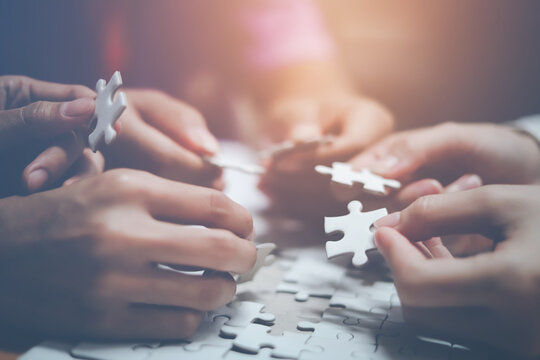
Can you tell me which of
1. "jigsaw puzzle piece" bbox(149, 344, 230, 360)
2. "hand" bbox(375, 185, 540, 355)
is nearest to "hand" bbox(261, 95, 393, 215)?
"hand" bbox(375, 185, 540, 355)

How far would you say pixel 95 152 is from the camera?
636mm

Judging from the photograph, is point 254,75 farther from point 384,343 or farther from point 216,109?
point 384,343

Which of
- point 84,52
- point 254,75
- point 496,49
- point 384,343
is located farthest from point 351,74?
point 384,343

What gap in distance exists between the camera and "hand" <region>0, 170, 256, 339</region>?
55cm

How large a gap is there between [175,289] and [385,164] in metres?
0.49

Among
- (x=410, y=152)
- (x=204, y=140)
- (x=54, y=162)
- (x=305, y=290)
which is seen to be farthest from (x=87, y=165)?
(x=410, y=152)

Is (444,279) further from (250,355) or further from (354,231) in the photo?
(250,355)

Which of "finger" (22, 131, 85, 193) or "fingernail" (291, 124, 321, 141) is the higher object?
"fingernail" (291, 124, 321, 141)

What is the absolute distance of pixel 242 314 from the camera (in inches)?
25.2

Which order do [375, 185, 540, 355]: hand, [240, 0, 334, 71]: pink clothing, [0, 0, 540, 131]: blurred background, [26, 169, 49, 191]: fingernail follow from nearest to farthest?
1. [375, 185, 540, 355]: hand
2. [26, 169, 49, 191]: fingernail
3. [0, 0, 540, 131]: blurred background
4. [240, 0, 334, 71]: pink clothing

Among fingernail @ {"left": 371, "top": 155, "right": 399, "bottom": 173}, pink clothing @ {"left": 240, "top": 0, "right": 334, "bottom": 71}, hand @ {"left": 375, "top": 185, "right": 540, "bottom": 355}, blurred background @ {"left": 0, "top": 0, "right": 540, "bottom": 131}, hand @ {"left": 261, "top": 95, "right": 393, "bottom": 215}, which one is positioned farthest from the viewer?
pink clothing @ {"left": 240, "top": 0, "right": 334, "bottom": 71}

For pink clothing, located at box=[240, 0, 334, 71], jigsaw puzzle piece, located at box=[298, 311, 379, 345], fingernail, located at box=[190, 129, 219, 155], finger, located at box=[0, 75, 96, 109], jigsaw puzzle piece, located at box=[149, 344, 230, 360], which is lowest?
jigsaw puzzle piece, located at box=[149, 344, 230, 360]

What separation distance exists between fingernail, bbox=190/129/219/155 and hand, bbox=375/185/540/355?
391mm

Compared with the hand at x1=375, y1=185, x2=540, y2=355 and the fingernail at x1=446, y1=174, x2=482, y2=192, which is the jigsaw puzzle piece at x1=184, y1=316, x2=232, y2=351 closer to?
the hand at x1=375, y1=185, x2=540, y2=355
